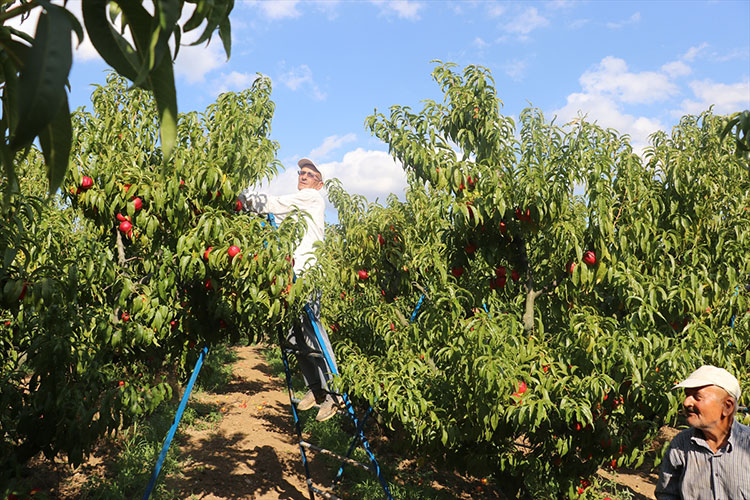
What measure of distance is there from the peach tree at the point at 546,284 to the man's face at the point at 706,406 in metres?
1.04

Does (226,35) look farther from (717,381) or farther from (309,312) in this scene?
(309,312)

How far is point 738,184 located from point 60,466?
7553 mm

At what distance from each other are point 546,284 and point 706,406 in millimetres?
2203

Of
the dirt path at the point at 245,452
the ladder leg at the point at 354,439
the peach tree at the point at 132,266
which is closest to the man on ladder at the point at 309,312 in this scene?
the ladder leg at the point at 354,439

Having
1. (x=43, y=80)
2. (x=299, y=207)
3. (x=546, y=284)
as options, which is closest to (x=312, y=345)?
(x=299, y=207)

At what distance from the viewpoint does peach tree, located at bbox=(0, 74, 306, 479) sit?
3.39 metres

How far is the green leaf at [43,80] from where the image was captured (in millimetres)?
575

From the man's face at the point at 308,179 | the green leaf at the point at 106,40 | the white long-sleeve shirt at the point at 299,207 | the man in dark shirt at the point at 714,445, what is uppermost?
the man's face at the point at 308,179

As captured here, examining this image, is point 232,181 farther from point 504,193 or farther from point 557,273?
point 557,273

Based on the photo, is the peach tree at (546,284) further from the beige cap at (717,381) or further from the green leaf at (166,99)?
the green leaf at (166,99)

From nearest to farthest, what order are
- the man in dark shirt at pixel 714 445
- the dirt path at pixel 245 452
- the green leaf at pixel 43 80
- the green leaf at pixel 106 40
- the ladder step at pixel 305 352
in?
the green leaf at pixel 43 80 < the green leaf at pixel 106 40 < the man in dark shirt at pixel 714 445 < the ladder step at pixel 305 352 < the dirt path at pixel 245 452

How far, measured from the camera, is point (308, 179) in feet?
19.5

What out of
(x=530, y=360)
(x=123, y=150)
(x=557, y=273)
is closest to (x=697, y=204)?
(x=557, y=273)

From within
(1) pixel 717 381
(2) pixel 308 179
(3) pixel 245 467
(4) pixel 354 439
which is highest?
(2) pixel 308 179
